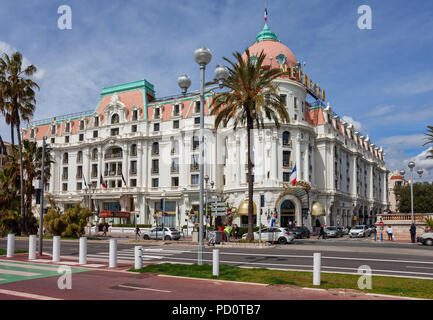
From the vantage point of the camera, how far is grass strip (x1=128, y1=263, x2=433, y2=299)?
1075cm

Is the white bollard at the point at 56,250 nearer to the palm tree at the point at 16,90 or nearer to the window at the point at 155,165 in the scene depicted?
the palm tree at the point at 16,90

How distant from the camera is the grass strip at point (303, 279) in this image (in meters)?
10.8

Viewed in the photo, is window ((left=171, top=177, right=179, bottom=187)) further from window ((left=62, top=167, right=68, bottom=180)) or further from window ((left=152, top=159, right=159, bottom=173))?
window ((left=62, top=167, right=68, bottom=180))

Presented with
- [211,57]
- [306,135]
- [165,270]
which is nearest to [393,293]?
[165,270]

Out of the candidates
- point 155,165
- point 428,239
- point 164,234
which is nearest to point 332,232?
point 428,239

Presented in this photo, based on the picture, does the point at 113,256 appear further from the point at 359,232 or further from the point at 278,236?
the point at 359,232

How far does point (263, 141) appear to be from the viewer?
2148 inches

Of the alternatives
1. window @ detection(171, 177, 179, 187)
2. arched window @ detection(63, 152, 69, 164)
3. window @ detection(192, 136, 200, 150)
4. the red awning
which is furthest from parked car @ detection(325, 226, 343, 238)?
arched window @ detection(63, 152, 69, 164)

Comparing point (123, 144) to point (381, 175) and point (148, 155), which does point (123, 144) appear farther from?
point (381, 175)

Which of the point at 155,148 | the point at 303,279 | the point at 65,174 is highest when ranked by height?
the point at 155,148

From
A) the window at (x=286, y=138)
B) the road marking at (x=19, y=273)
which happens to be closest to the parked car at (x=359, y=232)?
the window at (x=286, y=138)

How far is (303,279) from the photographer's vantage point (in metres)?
12.5
